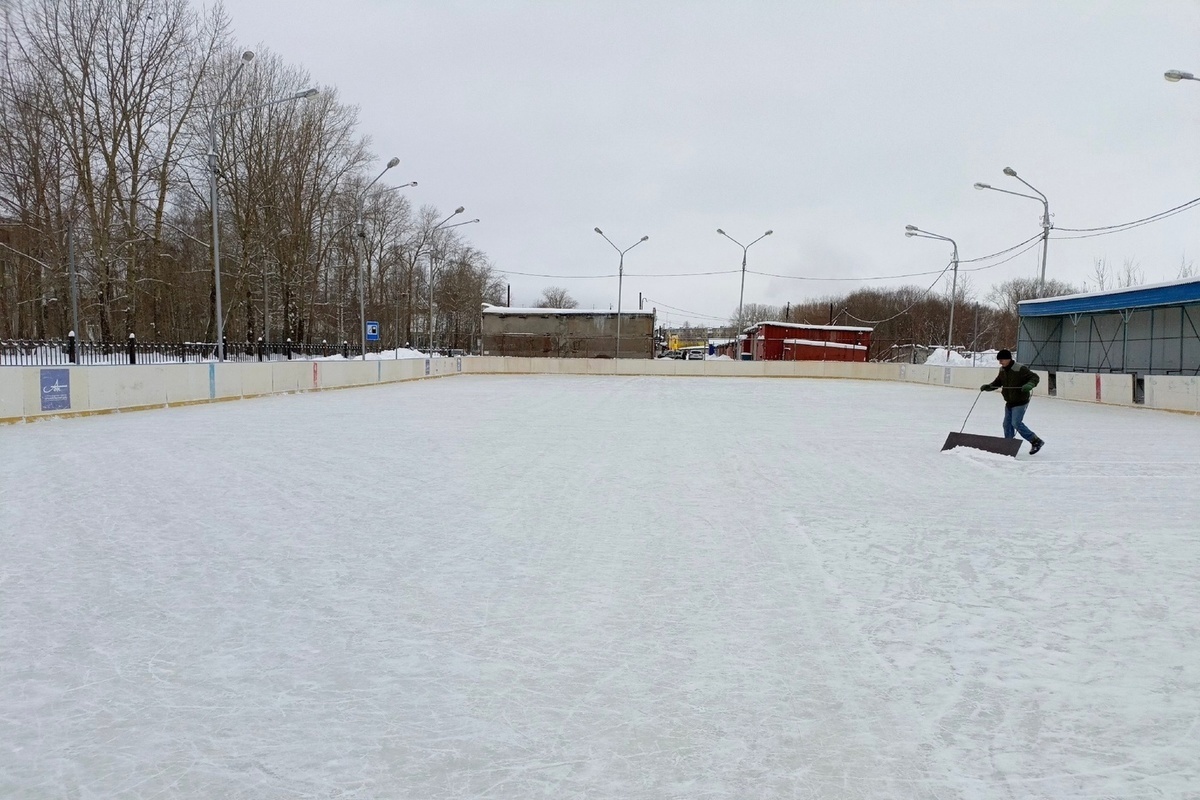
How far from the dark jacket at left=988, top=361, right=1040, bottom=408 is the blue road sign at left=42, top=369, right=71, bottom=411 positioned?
61.0 feet

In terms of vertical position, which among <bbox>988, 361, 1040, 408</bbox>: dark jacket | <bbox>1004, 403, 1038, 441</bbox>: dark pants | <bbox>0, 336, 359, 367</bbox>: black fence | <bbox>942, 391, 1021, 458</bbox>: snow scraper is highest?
<bbox>0, 336, 359, 367</bbox>: black fence

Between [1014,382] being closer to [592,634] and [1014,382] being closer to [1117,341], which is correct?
[592,634]

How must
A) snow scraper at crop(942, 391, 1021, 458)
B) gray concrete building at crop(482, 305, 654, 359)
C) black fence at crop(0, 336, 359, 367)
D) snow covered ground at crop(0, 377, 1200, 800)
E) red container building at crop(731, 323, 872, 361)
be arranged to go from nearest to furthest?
1. snow covered ground at crop(0, 377, 1200, 800)
2. snow scraper at crop(942, 391, 1021, 458)
3. black fence at crop(0, 336, 359, 367)
4. gray concrete building at crop(482, 305, 654, 359)
5. red container building at crop(731, 323, 872, 361)

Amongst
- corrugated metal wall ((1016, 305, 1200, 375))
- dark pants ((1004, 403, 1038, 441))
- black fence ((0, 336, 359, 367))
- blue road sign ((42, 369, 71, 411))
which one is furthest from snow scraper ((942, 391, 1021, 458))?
corrugated metal wall ((1016, 305, 1200, 375))

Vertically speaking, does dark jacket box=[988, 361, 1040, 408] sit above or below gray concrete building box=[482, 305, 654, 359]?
below

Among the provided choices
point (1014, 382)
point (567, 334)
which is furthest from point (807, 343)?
point (1014, 382)

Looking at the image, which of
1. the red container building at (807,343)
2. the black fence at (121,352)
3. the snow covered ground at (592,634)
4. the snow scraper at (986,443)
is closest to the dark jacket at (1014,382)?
the snow scraper at (986,443)

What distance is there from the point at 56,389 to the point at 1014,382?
18952 mm

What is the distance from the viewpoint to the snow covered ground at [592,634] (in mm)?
2984

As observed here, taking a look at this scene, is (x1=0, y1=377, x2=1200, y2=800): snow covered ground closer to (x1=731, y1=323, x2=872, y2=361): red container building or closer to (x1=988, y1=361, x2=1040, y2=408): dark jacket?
(x1=988, y1=361, x2=1040, y2=408): dark jacket

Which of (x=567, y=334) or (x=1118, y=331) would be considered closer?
(x=1118, y=331)

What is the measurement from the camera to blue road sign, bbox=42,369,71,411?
16078 millimetres

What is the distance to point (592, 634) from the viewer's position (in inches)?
171

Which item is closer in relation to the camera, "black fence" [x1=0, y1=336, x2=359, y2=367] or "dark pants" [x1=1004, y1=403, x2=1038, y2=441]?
"dark pants" [x1=1004, y1=403, x2=1038, y2=441]
